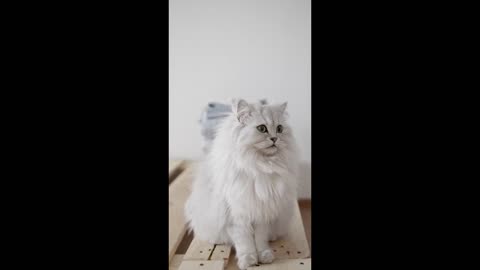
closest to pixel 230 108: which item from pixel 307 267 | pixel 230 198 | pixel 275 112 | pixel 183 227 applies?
pixel 275 112

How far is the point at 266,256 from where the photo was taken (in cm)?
136

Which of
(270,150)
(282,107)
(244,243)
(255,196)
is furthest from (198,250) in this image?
(282,107)

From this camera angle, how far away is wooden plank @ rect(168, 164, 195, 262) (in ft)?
5.07

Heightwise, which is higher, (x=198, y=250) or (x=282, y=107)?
(x=282, y=107)

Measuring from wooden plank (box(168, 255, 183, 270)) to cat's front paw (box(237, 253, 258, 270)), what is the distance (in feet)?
0.80

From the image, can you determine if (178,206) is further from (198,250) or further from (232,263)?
(232,263)

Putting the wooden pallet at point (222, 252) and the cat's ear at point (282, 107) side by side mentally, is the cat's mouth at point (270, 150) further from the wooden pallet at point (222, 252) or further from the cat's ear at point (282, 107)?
the wooden pallet at point (222, 252)

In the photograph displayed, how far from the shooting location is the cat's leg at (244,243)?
133cm

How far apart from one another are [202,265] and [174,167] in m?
0.64

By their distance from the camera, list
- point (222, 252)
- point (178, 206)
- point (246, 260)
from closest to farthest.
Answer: point (246, 260)
point (222, 252)
point (178, 206)

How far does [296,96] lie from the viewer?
1.55 meters

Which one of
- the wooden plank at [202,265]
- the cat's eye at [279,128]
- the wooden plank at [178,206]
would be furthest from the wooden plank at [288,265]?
the cat's eye at [279,128]
